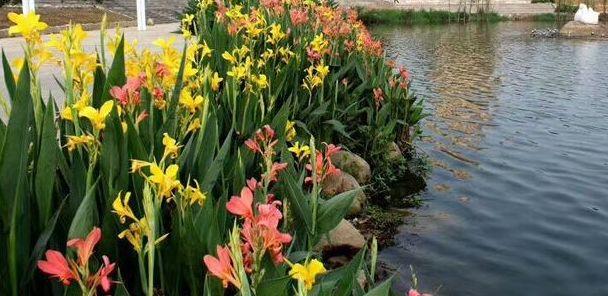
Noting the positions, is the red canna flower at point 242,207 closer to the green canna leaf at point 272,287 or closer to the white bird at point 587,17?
the green canna leaf at point 272,287

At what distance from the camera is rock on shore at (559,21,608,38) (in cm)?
2520

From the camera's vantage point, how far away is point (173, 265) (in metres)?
1.79

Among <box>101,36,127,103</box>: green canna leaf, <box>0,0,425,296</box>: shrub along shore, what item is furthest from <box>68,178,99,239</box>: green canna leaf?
<box>101,36,127,103</box>: green canna leaf

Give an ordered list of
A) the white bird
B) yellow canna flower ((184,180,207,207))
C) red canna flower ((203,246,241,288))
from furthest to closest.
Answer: the white bird
yellow canna flower ((184,180,207,207))
red canna flower ((203,246,241,288))

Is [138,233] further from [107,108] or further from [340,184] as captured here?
[340,184]

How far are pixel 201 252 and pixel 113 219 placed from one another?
250 mm

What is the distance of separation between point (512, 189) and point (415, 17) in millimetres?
28314

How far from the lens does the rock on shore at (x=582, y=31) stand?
2520 cm

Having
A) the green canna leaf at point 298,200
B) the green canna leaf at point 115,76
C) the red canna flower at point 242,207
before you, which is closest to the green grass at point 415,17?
the green canna leaf at point 115,76

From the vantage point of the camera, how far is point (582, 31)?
25.6 m

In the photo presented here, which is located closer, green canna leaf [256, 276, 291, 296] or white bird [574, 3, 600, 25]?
green canna leaf [256, 276, 291, 296]

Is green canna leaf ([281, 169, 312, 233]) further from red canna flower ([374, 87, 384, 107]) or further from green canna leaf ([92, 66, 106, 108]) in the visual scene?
red canna flower ([374, 87, 384, 107])

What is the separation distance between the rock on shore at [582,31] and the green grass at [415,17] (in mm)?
8109

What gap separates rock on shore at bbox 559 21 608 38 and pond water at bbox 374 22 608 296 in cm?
1168
